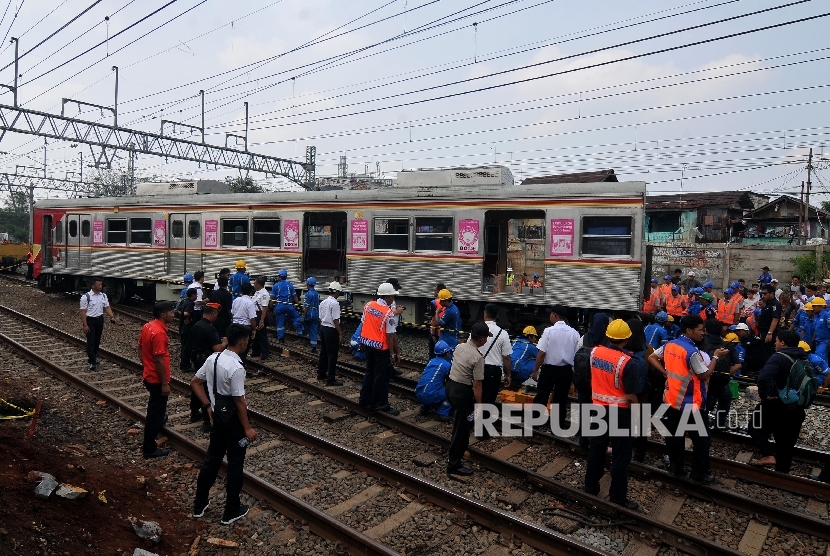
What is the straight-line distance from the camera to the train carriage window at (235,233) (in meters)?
15.9

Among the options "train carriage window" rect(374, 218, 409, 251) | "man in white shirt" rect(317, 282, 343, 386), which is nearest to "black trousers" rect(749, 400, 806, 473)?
"man in white shirt" rect(317, 282, 343, 386)

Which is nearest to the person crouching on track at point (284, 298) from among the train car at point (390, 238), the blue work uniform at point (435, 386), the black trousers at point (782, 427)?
the train car at point (390, 238)

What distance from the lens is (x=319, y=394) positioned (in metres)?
9.27

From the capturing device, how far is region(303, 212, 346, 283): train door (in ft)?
54.1

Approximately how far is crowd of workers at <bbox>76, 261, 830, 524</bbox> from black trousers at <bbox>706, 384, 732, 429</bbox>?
22mm

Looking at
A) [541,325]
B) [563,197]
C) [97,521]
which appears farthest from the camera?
[541,325]

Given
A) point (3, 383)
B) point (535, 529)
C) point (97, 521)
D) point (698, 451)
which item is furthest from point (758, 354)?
point (3, 383)

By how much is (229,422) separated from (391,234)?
9.12 meters

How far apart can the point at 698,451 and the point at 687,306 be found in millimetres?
7401

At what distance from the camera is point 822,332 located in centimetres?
977

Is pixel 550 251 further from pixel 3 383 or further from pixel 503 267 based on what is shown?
pixel 3 383

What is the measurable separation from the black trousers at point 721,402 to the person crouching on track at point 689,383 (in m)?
1.28

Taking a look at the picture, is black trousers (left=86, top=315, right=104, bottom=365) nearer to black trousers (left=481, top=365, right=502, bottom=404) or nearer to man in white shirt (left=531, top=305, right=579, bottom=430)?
black trousers (left=481, top=365, right=502, bottom=404)

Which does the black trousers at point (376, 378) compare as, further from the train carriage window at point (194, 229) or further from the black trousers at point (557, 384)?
the train carriage window at point (194, 229)
